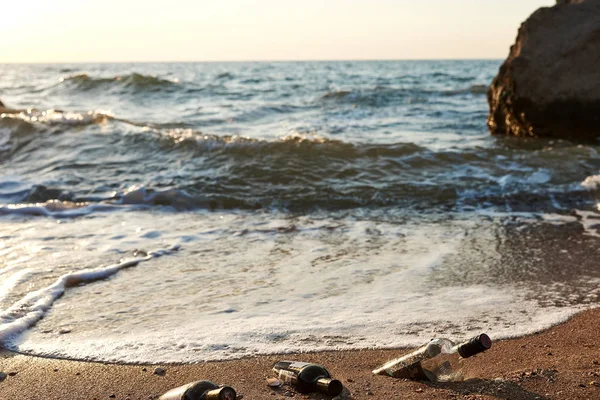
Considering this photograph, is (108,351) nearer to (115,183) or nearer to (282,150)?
(115,183)

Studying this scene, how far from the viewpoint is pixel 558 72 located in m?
8.14

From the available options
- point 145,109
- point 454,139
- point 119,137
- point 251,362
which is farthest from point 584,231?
point 145,109

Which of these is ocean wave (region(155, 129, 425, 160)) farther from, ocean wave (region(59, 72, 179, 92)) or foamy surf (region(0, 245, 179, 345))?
ocean wave (region(59, 72, 179, 92))

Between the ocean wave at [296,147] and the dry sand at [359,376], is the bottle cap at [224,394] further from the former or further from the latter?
the ocean wave at [296,147]

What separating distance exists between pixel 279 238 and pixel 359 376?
99.7 inches

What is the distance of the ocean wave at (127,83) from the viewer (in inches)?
726

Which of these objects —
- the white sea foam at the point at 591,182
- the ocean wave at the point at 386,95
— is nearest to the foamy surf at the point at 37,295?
the white sea foam at the point at 591,182

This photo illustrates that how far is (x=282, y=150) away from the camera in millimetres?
7938

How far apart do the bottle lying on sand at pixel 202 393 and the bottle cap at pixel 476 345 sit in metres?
A: 0.76

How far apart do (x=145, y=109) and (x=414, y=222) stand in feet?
33.5

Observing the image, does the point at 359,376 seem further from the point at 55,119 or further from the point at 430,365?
the point at 55,119

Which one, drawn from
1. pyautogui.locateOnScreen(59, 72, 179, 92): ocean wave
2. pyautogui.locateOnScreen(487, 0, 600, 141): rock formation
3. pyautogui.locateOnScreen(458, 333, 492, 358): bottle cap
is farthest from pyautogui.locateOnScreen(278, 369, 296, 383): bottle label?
pyautogui.locateOnScreen(59, 72, 179, 92): ocean wave

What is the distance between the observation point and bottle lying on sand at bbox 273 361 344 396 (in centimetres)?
235

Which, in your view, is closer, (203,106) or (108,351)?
(108,351)
